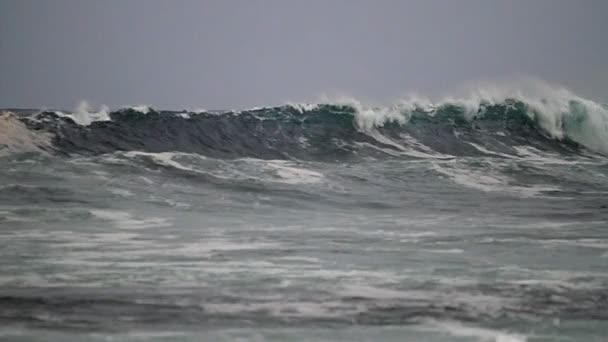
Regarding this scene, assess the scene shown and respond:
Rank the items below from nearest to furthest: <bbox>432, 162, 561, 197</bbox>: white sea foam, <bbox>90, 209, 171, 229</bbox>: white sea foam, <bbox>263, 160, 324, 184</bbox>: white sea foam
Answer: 1. <bbox>90, 209, 171, 229</bbox>: white sea foam
2. <bbox>432, 162, 561, 197</bbox>: white sea foam
3. <bbox>263, 160, 324, 184</bbox>: white sea foam

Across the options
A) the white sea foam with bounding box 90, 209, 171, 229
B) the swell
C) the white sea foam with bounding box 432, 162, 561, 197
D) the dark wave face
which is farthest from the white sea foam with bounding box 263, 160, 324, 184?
the swell

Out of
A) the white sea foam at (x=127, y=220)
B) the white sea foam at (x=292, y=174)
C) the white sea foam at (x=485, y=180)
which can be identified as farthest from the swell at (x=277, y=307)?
the white sea foam at (x=292, y=174)

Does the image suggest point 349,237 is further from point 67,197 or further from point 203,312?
point 67,197

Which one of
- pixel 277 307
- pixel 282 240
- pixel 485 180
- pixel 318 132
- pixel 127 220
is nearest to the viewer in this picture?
pixel 277 307

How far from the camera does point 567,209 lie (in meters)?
10.5

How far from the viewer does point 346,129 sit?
22438 millimetres

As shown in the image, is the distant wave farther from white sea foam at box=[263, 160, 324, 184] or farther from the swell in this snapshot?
the swell

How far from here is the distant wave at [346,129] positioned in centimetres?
1842

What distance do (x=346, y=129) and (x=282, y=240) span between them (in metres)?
15.3

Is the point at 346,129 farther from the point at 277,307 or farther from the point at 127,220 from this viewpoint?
the point at 277,307

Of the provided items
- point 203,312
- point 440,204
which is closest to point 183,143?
point 440,204

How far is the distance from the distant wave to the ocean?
145mm

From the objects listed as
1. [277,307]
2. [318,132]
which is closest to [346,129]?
[318,132]

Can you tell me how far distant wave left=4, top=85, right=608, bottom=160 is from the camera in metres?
18.4
